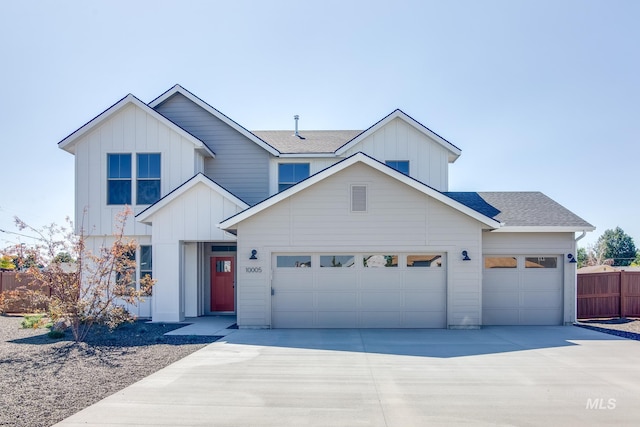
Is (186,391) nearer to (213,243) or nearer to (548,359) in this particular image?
(548,359)

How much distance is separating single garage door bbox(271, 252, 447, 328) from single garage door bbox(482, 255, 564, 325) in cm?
172

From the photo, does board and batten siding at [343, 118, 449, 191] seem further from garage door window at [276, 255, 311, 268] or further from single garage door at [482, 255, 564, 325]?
garage door window at [276, 255, 311, 268]

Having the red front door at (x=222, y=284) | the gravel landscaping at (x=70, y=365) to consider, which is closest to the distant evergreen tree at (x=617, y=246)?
the red front door at (x=222, y=284)

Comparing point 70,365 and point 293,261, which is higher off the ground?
point 293,261

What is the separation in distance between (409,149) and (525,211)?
4.79 m

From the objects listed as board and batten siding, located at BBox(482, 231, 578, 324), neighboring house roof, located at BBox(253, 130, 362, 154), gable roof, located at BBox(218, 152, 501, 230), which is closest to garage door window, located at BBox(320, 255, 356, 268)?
gable roof, located at BBox(218, 152, 501, 230)

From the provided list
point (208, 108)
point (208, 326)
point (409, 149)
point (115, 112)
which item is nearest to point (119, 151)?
point (115, 112)

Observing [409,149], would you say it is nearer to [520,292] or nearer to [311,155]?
[311,155]

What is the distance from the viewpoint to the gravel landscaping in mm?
5953

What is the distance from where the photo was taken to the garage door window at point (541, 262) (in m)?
12.9

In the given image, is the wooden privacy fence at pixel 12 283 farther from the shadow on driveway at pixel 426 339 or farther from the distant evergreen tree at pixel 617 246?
the distant evergreen tree at pixel 617 246

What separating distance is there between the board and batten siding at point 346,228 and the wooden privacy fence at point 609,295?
5144 millimetres

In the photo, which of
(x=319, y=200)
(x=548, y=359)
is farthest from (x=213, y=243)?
(x=548, y=359)

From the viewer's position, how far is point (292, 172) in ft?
53.3
